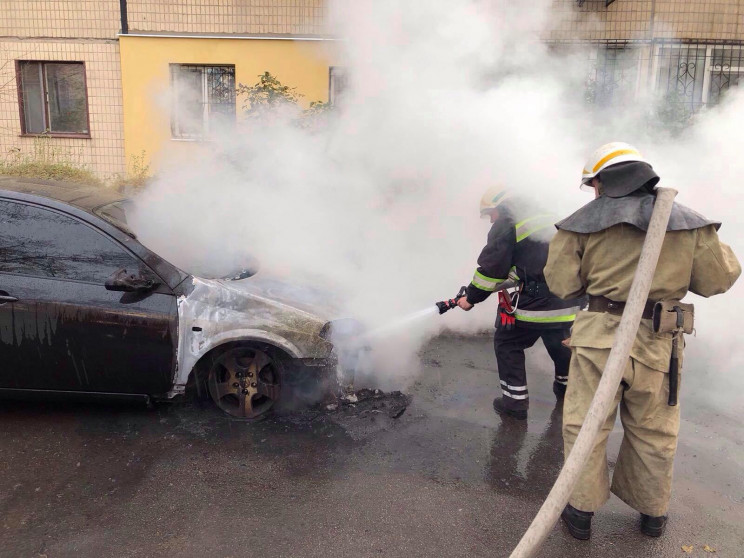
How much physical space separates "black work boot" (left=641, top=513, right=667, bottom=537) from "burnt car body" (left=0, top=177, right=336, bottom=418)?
2.01 meters

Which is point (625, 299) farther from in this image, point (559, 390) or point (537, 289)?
point (559, 390)

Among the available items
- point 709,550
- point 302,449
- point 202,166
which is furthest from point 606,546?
point 202,166

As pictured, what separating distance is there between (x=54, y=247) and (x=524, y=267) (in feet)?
10.1

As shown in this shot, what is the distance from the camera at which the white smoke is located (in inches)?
173

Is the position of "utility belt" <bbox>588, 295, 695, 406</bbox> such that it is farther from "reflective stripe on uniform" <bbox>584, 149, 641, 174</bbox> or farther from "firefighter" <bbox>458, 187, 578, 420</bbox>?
"firefighter" <bbox>458, 187, 578, 420</bbox>

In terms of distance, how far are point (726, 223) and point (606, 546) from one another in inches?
149

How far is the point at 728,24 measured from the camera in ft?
34.2

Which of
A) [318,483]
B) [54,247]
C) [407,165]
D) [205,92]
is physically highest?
[205,92]

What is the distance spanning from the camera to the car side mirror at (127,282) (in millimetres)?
3395

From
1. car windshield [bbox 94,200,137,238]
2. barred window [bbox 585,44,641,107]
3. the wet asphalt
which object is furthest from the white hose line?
barred window [bbox 585,44,641,107]

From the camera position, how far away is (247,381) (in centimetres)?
375

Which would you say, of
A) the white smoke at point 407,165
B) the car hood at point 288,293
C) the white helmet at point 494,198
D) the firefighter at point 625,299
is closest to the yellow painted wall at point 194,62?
the white smoke at point 407,165

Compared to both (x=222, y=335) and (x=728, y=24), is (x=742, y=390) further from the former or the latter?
(x=728, y=24)

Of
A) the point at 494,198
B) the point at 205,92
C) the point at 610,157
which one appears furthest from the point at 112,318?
the point at 205,92
